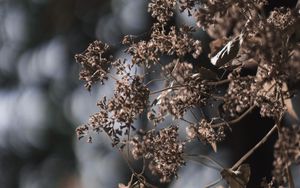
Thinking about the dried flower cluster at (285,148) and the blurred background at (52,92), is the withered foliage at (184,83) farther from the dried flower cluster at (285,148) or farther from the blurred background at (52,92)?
the blurred background at (52,92)

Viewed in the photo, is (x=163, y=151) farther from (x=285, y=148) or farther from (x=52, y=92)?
(x=52, y=92)

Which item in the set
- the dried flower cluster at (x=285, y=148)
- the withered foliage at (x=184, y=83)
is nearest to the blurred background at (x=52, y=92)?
the withered foliage at (x=184, y=83)

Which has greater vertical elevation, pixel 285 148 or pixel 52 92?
pixel 52 92

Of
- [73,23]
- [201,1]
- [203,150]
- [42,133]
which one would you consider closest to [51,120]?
[42,133]

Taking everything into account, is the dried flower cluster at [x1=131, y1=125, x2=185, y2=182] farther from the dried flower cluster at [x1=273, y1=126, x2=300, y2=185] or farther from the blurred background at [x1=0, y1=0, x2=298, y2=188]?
the blurred background at [x1=0, y1=0, x2=298, y2=188]

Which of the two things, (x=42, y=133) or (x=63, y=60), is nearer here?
(x=63, y=60)

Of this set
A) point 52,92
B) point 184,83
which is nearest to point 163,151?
point 184,83

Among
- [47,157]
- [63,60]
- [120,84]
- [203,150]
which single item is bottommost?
[120,84]

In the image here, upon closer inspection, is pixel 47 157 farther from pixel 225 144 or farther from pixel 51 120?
pixel 225 144
